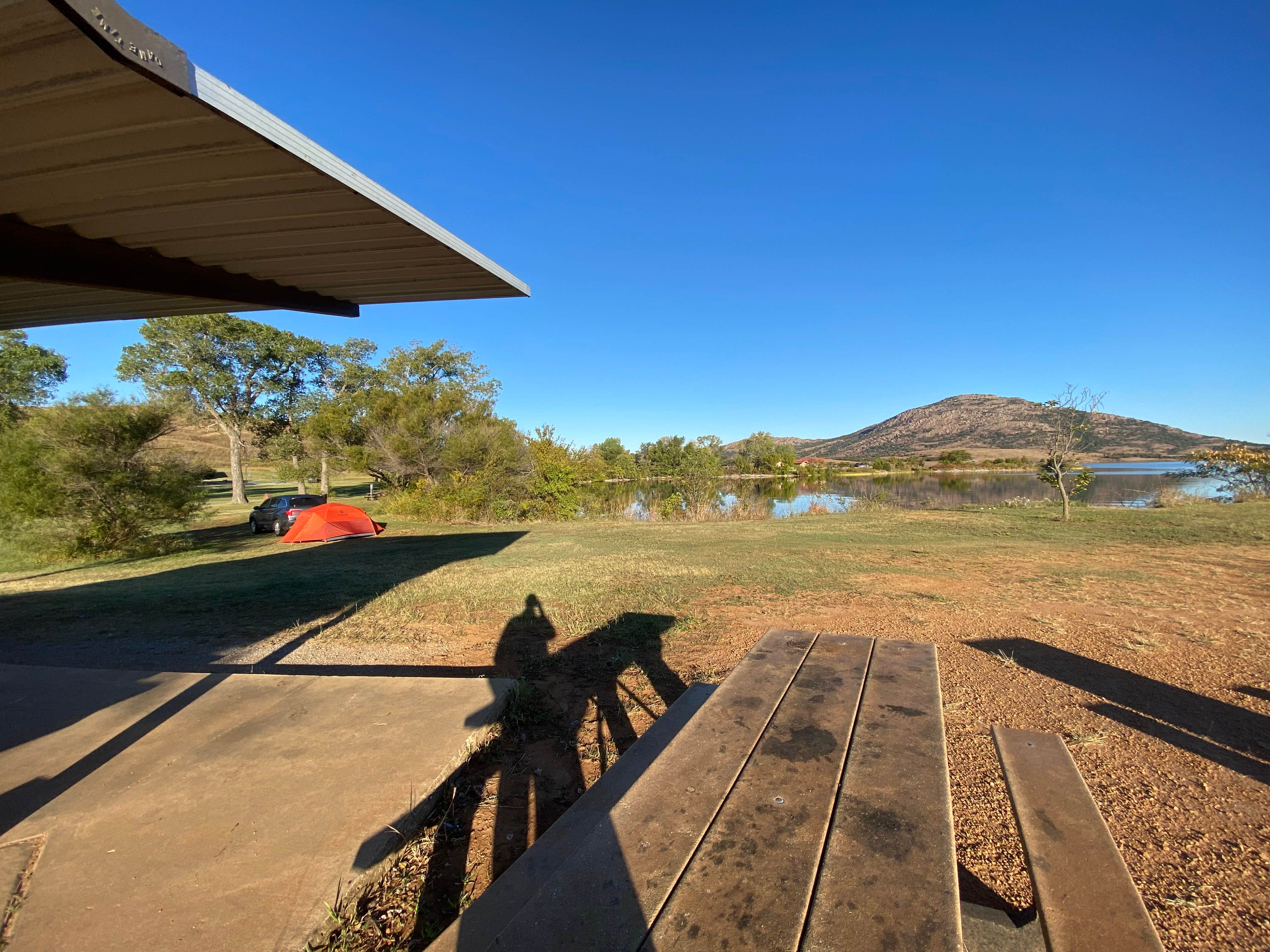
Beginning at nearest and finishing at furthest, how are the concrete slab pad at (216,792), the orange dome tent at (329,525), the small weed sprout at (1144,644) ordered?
the concrete slab pad at (216,792) < the small weed sprout at (1144,644) < the orange dome tent at (329,525)

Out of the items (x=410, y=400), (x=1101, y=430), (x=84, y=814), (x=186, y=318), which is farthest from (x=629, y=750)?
(x=186, y=318)

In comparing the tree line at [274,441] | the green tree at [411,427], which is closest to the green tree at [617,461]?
the tree line at [274,441]

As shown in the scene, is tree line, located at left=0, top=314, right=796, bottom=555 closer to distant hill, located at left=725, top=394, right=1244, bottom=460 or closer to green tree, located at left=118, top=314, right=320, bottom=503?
green tree, located at left=118, top=314, right=320, bottom=503

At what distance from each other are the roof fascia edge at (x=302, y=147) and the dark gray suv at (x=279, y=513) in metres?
15.0

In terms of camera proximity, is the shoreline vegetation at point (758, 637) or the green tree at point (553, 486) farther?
the green tree at point (553, 486)

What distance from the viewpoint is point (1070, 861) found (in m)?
1.41

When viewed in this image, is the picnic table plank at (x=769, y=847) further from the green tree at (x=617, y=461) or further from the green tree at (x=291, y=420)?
the green tree at (x=291, y=420)

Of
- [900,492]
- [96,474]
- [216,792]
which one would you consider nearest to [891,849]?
[216,792]

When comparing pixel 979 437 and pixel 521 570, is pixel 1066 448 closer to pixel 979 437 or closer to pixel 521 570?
Answer: pixel 521 570

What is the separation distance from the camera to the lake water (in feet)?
68.2

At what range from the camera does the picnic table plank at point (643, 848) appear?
0.96 meters

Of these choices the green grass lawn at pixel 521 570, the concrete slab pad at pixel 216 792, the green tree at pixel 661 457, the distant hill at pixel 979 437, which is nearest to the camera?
the concrete slab pad at pixel 216 792

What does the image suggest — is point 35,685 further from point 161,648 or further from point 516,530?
point 516,530

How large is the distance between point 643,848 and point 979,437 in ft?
340
